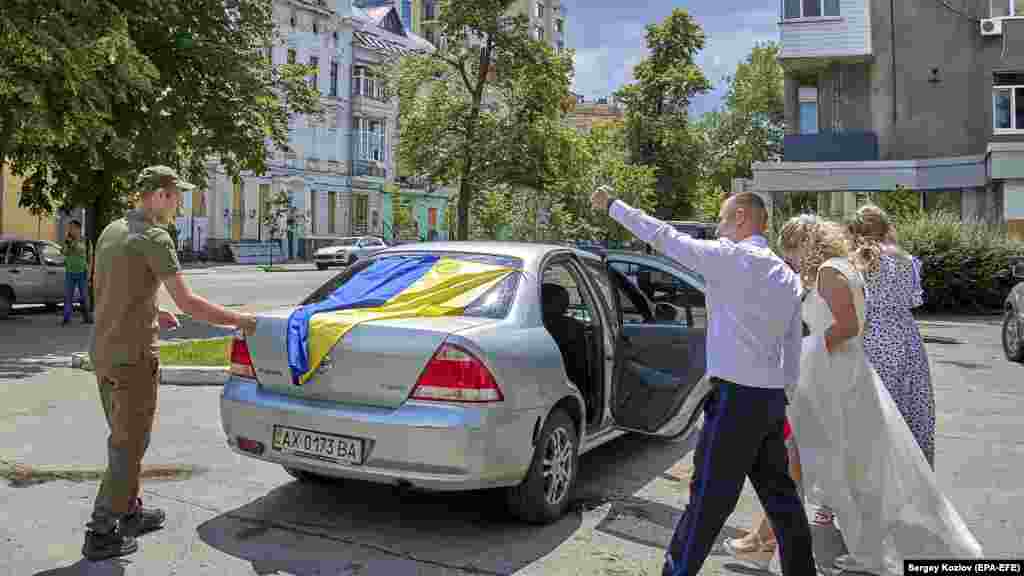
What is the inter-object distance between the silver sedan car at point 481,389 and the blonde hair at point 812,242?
1.06 meters

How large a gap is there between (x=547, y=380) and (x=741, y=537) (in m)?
1.44

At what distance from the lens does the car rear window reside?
5066 mm

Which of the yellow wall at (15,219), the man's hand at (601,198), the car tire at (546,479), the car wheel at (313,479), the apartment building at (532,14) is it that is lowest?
the car wheel at (313,479)

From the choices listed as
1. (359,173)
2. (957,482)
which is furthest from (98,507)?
(359,173)

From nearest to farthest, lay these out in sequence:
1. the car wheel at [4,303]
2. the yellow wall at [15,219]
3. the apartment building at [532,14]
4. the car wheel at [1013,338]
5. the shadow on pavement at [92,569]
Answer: the shadow on pavement at [92,569] < the car wheel at [1013,338] < the car wheel at [4,303] < the yellow wall at [15,219] < the apartment building at [532,14]

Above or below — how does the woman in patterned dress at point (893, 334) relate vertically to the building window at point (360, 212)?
below

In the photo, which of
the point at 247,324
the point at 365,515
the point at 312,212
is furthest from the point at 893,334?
the point at 312,212

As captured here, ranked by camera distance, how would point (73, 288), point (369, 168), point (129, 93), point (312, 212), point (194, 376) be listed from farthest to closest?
point (369, 168) → point (312, 212) → point (73, 288) → point (129, 93) → point (194, 376)

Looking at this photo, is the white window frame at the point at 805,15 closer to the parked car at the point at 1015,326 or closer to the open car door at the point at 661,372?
the parked car at the point at 1015,326

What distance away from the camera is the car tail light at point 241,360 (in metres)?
5.09

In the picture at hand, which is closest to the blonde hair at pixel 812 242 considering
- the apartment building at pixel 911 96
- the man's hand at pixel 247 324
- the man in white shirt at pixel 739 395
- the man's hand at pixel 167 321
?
the man in white shirt at pixel 739 395

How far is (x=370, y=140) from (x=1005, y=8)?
42.7 m

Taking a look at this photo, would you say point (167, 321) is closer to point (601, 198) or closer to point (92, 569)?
point (92, 569)

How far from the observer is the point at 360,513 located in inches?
205
